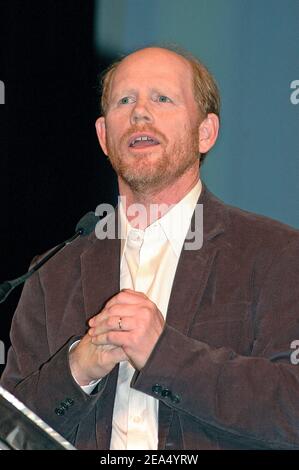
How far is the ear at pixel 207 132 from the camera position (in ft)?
8.44

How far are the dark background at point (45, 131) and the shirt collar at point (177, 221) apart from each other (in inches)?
43.4

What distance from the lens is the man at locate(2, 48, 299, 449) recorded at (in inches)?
77.0

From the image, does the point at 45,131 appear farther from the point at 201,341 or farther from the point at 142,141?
the point at 201,341

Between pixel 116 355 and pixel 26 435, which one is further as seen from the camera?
pixel 116 355

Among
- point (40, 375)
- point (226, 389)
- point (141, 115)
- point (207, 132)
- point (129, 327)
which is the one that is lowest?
point (40, 375)

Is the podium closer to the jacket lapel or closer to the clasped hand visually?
the clasped hand

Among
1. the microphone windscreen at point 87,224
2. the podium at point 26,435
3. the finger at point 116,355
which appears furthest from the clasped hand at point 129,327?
the podium at point 26,435

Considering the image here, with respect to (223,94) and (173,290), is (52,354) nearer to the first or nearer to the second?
(173,290)

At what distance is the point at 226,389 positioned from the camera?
196 cm

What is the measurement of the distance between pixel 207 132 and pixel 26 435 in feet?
4.47

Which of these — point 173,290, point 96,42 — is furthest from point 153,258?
point 96,42

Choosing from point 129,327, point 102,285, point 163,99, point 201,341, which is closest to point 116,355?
point 129,327

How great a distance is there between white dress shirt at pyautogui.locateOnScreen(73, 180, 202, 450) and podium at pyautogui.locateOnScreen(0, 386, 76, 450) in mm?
647

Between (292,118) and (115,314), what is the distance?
4.59 ft
